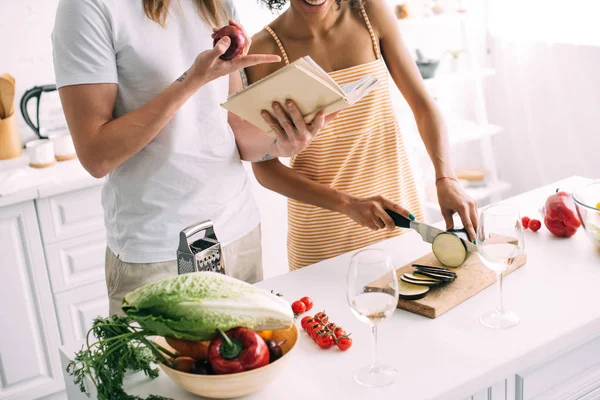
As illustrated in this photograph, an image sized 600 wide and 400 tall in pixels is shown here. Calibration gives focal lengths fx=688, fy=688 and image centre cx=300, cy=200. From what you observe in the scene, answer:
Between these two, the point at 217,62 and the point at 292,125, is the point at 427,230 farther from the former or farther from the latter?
the point at 217,62

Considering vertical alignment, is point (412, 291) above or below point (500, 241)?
below

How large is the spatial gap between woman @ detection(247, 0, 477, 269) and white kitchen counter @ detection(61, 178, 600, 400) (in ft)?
1.04

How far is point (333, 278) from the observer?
1585 mm

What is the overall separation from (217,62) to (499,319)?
76 cm

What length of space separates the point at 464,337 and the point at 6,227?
1.85 metres

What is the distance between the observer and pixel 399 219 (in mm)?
1608

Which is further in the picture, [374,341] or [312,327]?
[312,327]

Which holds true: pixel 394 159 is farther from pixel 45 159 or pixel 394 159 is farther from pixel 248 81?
pixel 45 159

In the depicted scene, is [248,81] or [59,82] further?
[248,81]

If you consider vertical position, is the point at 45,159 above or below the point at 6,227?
above

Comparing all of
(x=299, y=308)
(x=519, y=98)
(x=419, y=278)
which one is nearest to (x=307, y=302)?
(x=299, y=308)

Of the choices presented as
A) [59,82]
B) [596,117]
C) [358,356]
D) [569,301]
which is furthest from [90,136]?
[596,117]

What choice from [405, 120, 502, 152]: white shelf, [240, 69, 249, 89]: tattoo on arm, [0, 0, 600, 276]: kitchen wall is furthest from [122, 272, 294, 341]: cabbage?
[405, 120, 502, 152]: white shelf

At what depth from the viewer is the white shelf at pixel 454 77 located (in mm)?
3504
